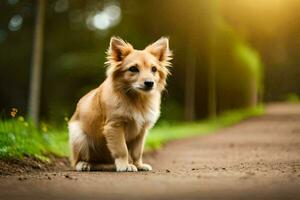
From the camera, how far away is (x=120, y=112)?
796 centimetres

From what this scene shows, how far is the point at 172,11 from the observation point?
77.7ft

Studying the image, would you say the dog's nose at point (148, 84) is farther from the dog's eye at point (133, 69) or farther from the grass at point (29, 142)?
the grass at point (29, 142)

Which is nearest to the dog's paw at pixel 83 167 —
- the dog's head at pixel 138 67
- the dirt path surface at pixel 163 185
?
the dirt path surface at pixel 163 185

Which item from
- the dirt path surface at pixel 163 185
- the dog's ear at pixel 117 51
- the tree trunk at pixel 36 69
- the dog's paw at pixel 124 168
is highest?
the tree trunk at pixel 36 69

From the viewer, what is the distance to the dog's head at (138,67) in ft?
26.1

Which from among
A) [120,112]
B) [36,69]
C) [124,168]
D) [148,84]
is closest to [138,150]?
[124,168]

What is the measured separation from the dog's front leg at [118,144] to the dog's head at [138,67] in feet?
1.74

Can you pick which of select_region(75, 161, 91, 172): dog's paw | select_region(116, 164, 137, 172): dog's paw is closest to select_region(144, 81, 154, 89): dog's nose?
select_region(116, 164, 137, 172): dog's paw

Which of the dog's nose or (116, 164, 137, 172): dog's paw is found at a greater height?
the dog's nose

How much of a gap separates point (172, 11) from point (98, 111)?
15.9 metres

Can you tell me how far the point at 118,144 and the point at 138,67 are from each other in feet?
3.32

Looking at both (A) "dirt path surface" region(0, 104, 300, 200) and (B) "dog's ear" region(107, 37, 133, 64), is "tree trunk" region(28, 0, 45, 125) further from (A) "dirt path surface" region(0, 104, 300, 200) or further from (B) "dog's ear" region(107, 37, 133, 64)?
(A) "dirt path surface" region(0, 104, 300, 200)

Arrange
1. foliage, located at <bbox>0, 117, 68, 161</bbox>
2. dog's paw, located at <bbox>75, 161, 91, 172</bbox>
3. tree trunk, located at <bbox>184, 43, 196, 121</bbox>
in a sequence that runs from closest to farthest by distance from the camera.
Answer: dog's paw, located at <bbox>75, 161, 91, 172</bbox>
foliage, located at <bbox>0, 117, 68, 161</bbox>
tree trunk, located at <bbox>184, 43, 196, 121</bbox>

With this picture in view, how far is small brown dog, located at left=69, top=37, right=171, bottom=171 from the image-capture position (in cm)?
795
